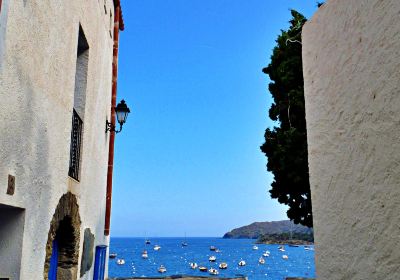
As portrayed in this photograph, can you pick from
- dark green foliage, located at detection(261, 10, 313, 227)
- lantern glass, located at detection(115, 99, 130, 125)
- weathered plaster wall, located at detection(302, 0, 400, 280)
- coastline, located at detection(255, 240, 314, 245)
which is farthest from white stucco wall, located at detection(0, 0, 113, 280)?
coastline, located at detection(255, 240, 314, 245)

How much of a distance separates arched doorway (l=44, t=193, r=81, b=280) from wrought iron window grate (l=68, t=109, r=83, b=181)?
479 millimetres

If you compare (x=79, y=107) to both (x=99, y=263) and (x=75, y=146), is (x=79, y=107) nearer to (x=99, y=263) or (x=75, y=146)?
(x=75, y=146)

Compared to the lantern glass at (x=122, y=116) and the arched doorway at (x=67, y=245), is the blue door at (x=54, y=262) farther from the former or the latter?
the lantern glass at (x=122, y=116)

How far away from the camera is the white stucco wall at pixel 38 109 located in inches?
159

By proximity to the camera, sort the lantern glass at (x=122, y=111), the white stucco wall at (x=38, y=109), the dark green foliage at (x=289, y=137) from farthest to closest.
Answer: the dark green foliage at (x=289, y=137)
the lantern glass at (x=122, y=111)
the white stucco wall at (x=38, y=109)

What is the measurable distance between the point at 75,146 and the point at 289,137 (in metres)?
6.04

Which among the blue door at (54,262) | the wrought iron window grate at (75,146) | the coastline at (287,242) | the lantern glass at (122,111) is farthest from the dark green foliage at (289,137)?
the coastline at (287,242)

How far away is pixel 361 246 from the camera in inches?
118

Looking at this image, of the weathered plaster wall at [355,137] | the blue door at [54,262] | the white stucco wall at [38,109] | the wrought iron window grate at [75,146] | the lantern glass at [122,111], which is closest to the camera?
the weathered plaster wall at [355,137]

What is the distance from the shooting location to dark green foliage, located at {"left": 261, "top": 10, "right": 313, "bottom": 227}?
11227 millimetres

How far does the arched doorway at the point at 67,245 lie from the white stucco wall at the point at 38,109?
281 millimetres

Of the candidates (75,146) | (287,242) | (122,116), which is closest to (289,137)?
(122,116)

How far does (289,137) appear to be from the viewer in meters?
11.3

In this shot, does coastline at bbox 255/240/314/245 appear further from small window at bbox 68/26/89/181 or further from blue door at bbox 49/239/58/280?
blue door at bbox 49/239/58/280
